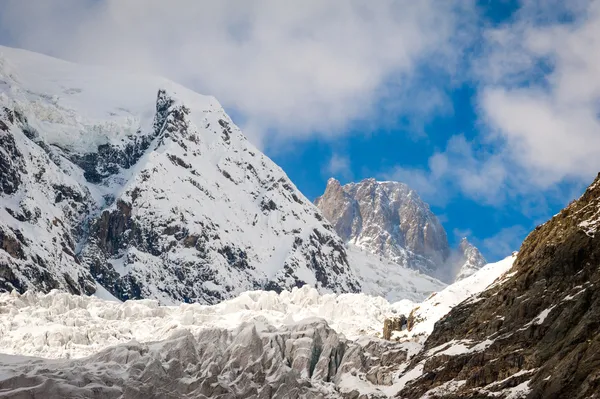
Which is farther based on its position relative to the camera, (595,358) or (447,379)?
(447,379)

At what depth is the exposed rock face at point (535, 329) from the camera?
Answer: 130 m

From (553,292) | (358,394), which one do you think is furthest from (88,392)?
(553,292)

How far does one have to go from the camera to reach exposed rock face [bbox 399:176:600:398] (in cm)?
13050

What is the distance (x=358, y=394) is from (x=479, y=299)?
28.8 m

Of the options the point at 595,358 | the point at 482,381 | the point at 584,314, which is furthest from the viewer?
the point at 482,381

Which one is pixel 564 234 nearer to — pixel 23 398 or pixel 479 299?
pixel 479 299

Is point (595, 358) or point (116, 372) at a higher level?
point (116, 372)

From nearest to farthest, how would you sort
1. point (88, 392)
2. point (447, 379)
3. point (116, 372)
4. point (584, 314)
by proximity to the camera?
point (584, 314)
point (447, 379)
point (88, 392)
point (116, 372)

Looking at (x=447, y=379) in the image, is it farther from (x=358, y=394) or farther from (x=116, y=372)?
(x=116, y=372)

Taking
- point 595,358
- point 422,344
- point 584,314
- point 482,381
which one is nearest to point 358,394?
point 422,344

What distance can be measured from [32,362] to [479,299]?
287ft

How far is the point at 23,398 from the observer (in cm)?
17875

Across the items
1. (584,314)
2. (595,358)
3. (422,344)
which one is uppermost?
(422,344)

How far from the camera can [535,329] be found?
495 ft
